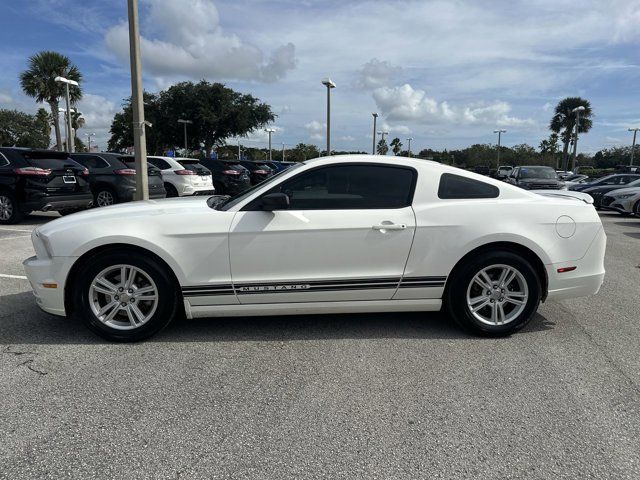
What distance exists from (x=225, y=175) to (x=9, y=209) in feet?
26.8

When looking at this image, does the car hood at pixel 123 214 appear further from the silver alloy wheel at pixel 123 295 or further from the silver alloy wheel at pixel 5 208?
the silver alloy wheel at pixel 5 208

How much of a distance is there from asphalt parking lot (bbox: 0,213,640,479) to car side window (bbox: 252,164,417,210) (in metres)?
1.12

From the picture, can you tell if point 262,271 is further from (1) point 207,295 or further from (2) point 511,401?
(2) point 511,401

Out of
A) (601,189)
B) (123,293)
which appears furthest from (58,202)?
(601,189)

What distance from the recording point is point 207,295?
391cm

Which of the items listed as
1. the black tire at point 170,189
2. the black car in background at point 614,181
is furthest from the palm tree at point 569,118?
the black tire at point 170,189

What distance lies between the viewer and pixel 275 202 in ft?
12.6

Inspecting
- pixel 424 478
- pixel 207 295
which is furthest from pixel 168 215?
pixel 424 478

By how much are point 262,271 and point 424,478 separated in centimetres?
204

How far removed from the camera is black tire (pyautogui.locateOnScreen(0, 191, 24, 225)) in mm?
9836

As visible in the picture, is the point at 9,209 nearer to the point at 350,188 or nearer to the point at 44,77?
the point at 350,188

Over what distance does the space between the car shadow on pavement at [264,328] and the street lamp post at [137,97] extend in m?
6.75

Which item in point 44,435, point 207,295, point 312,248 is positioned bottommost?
point 44,435

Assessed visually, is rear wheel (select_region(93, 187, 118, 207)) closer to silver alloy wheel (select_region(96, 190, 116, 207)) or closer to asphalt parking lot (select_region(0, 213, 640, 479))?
silver alloy wheel (select_region(96, 190, 116, 207))
